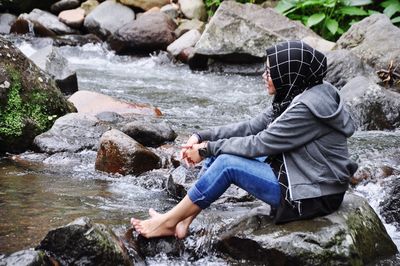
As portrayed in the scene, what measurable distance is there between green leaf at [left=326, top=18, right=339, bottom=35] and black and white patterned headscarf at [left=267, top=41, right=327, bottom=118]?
361 inches

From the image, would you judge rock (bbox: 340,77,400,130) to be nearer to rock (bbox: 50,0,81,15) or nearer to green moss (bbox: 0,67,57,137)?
green moss (bbox: 0,67,57,137)

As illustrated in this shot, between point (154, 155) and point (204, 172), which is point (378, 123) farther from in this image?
point (204, 172)

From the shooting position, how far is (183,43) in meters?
12.5

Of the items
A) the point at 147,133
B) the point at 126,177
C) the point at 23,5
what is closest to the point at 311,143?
the point at 126,177

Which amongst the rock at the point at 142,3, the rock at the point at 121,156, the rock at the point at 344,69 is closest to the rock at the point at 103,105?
the rock at the point at 121,156

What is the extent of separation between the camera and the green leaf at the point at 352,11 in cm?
1229

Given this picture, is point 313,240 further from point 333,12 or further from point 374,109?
point 333,12

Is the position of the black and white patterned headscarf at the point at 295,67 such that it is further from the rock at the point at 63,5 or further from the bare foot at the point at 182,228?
the rock at the point at 63,5

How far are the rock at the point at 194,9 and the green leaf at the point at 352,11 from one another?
3893 millimetres

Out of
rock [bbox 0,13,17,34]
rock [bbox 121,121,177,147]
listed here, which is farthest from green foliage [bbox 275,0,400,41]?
rock [bbox 0,13,17,34]

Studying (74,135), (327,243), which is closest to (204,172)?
(327,243)

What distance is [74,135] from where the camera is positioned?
6102 mm

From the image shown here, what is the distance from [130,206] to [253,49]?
24.3ft

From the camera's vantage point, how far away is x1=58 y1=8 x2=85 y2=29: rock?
587 inches
